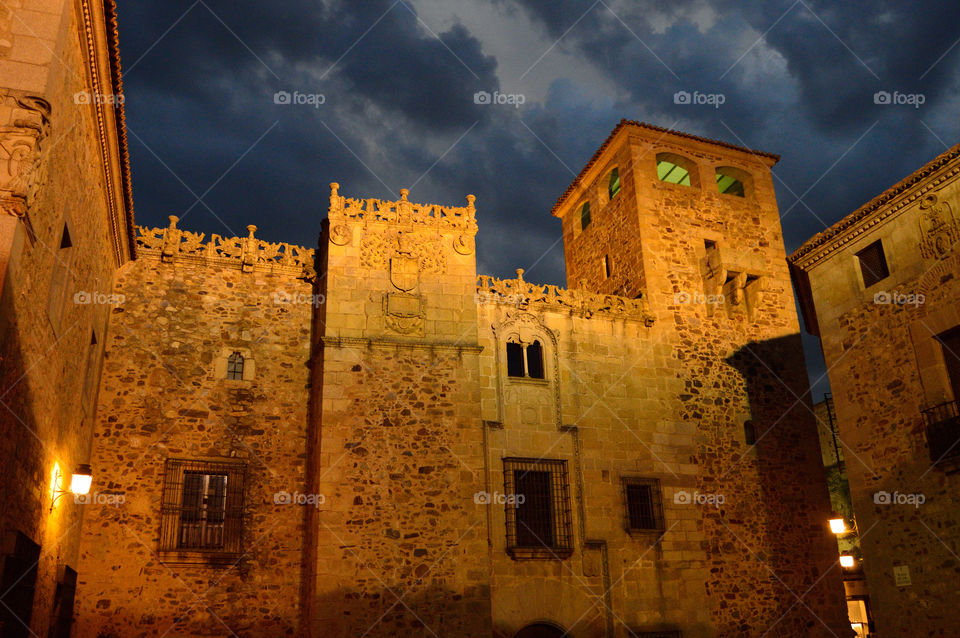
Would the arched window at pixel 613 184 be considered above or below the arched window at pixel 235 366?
above

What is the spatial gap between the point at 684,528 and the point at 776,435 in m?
3.91

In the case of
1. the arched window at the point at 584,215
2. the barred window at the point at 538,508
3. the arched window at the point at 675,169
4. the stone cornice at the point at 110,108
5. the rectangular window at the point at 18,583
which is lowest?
the rectangular window at the point at 18,583

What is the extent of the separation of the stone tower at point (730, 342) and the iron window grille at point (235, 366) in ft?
31.9

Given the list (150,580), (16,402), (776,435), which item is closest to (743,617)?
(776,435)

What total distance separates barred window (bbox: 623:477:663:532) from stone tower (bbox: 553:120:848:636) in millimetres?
1288

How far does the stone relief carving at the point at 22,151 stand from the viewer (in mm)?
7426

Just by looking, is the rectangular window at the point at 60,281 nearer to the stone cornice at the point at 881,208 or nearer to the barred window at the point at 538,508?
the barred window at the point at 538,508

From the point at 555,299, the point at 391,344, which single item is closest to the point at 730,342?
the point at 555,299

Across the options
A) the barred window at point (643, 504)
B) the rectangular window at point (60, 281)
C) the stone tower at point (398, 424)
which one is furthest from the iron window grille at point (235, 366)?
the barred window at point (643, 504)

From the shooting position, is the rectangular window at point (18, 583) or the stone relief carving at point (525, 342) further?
the stone relief carving at point (525, 342)

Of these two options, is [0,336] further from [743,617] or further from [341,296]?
[743,617]

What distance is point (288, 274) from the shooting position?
54.7ft

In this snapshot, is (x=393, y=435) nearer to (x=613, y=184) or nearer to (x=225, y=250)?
(x=225, y=250)

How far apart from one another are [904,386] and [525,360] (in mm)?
7515
